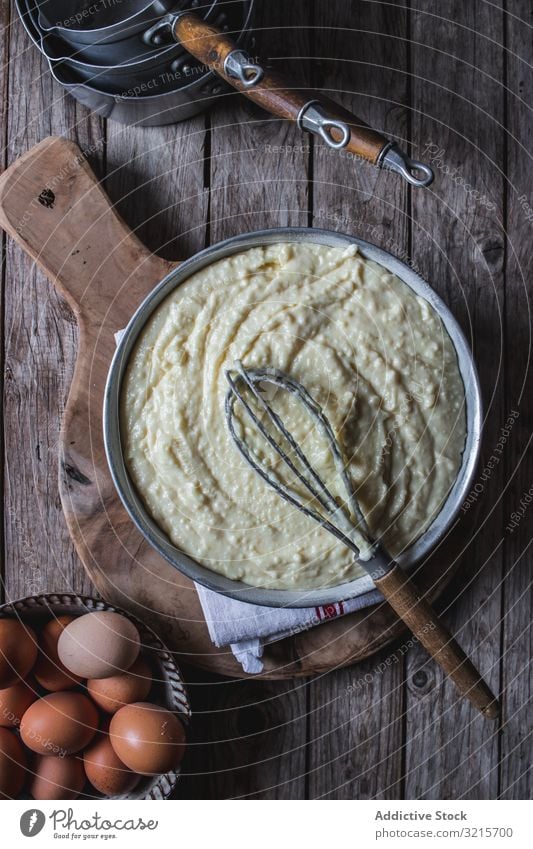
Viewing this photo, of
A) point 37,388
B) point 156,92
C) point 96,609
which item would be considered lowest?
point 96,609

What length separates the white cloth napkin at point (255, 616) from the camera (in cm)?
85

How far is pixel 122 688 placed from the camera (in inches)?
32.9

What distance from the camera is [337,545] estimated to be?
2.58ft

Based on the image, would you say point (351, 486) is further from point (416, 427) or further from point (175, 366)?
point (175, 366)

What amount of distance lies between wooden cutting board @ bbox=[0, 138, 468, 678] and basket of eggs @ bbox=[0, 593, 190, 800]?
0.15 ft

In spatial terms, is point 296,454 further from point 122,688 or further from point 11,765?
point 11,765

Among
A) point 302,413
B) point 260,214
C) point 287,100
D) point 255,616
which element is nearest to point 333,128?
point 287,100

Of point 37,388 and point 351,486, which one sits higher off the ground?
point 37,388

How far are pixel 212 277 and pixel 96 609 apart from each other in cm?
37

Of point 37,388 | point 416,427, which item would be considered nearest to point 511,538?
point 416,427

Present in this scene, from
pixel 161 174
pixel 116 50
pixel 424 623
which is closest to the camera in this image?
pixel 424 623

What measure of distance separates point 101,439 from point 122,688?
0.26 m

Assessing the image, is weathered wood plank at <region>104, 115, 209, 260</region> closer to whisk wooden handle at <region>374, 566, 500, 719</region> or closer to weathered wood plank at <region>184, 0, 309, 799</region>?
weathered wood plank at <region>184, 0, 309, 799</region>

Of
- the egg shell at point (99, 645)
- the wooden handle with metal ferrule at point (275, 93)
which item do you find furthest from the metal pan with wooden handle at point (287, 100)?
the egg shell at point (99, 645)
